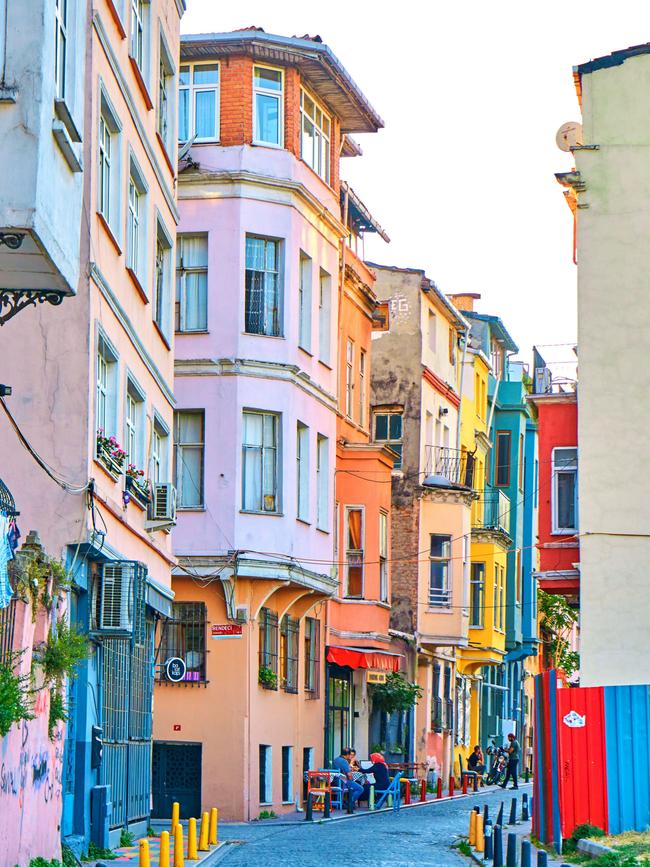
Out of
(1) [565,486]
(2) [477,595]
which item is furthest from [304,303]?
(2) [477,595]

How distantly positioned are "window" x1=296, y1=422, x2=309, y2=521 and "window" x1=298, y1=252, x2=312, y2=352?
1.80 metres

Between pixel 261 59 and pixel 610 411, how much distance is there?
34.3 feet

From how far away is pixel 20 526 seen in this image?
18.8 metres

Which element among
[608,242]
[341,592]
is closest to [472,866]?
[608,242]

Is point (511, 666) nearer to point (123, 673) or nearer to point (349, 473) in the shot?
point (349, 473)

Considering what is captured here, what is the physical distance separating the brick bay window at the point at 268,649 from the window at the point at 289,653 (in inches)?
24.3

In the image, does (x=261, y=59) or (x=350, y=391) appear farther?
(x=350, y=391)

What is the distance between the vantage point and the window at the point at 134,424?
23928 mm

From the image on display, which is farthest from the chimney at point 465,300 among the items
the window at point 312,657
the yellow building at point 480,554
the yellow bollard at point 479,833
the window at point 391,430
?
the yellow bollard at point 479,833

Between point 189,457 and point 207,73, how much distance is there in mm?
→ 8056

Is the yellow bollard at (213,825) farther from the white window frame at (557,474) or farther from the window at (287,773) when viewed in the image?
the white window frame at (557,474)

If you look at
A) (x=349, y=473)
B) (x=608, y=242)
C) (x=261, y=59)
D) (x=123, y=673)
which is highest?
(x=261, y=59)

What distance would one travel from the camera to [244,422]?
33.5 m

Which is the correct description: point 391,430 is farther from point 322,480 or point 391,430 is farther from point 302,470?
point 302,470
